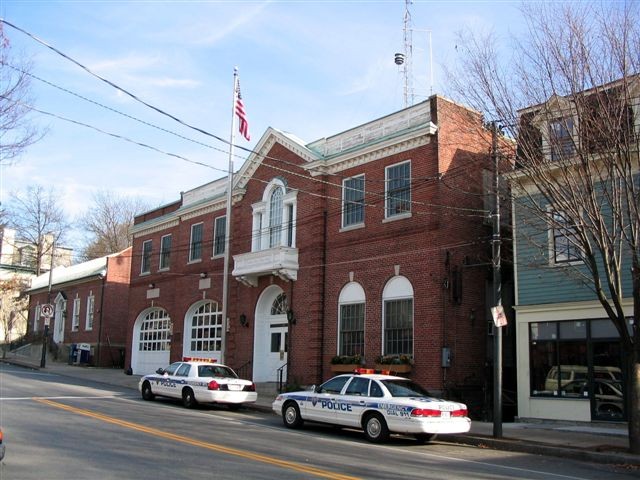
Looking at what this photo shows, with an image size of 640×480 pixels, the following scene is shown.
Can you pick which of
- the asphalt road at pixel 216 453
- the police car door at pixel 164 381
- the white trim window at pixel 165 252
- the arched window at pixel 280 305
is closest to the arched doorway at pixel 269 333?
the arched window at pixel 280 305

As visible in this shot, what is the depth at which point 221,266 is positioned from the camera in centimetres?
3016

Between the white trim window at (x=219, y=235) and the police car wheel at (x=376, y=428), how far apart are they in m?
17.6

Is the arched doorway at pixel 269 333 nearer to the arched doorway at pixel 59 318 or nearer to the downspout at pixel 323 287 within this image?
the downspout at pixel 323 287

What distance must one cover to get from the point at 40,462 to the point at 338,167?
55.0ft

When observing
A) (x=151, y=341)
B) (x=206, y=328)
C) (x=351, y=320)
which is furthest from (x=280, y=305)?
(x=151, y=341)

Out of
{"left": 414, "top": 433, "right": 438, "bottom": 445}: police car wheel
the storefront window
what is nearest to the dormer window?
the storefront window

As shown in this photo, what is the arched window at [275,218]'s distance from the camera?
26953mm

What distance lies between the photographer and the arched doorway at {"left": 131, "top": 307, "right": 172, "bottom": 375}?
3462cm

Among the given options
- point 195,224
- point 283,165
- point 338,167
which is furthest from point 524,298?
point 195,224

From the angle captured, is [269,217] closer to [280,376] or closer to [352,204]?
[352,204]

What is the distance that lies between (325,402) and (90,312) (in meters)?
34.0

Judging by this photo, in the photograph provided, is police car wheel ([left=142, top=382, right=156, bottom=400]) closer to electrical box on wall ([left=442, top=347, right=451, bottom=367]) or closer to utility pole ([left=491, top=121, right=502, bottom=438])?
electrical box on wall ([left=442, top=347, right=451, bottom=367])

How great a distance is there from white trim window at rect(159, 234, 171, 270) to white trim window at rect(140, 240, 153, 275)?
133 cm

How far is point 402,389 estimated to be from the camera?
565 inches
